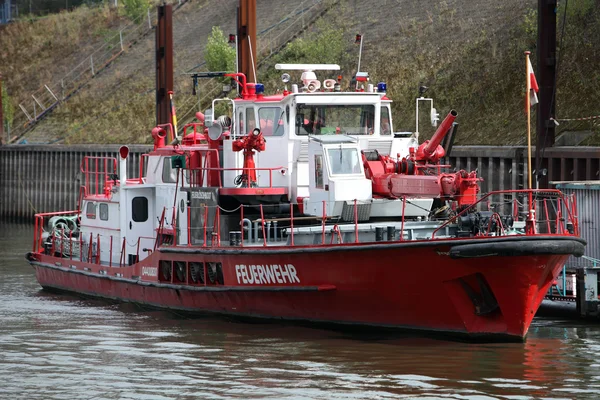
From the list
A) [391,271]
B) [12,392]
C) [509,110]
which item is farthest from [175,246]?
[509,110]

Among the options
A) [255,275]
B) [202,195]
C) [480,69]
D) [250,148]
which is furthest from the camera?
[480,69]

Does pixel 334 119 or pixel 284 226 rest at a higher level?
pixel 334 119

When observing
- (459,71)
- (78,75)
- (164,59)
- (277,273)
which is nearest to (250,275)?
(277,273)

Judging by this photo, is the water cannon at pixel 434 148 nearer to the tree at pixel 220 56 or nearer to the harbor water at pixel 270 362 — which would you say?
the harbor water at pixel 270 362

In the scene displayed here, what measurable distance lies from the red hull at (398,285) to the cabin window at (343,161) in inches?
67.9

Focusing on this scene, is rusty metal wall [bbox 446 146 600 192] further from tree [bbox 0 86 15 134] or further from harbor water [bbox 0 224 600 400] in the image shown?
tree [bbox 0 86 15 134]

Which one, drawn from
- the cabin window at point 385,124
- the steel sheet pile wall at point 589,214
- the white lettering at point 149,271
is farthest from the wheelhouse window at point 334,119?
the steel sheet pile wall at point 589,214

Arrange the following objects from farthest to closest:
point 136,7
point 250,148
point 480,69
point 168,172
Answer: point 136,7, point 480,69, point 168,172, point 250,148

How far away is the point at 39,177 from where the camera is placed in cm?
4819

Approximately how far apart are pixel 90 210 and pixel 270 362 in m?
9.84

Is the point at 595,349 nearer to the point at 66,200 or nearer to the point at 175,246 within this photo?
the point at 175,246

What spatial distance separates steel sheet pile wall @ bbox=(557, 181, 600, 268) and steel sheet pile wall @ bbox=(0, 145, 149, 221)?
25.9 metres

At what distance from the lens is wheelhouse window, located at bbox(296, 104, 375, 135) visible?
1948 cm

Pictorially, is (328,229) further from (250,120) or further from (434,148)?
(250,120)
